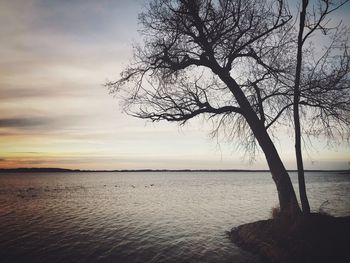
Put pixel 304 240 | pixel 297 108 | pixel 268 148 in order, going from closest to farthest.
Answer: pixel 304 240
pixel 297 108
pixel 268 148

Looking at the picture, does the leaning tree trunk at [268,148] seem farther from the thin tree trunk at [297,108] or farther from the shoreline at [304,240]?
the shoreline at [304,240]

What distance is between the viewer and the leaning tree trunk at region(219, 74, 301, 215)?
11758 millimetres

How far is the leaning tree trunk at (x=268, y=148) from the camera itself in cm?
1176

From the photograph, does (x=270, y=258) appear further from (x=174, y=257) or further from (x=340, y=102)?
(x=340, y=102)

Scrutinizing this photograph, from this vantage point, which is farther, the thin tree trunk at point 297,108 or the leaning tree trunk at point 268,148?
the leaning tree trunk at point 268,148

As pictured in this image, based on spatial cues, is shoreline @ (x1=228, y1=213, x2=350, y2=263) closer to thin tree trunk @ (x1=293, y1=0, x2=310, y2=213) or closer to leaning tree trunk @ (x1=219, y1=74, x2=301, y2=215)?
thin tree trunk @ (x1=293, y1=0, x2=310, y2=213)

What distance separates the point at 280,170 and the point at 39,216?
22.6m

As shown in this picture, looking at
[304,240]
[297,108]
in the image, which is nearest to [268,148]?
[297,108]

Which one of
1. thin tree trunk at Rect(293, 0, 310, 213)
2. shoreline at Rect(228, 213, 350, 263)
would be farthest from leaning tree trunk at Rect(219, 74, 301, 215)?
shoreline at Rect(228, 213, 350, 263)

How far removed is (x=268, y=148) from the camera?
1188 cm

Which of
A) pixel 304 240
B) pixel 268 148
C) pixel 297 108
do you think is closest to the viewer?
pixel 304 240

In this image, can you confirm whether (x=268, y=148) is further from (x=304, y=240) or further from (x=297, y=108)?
(x=304, y=240)

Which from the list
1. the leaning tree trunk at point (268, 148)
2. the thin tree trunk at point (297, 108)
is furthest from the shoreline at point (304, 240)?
the leaning tree trunk at point (268, 148)

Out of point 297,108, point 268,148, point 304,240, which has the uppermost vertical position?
point 297,108
